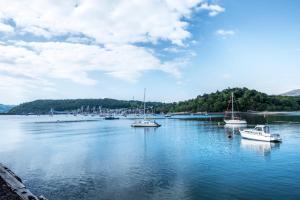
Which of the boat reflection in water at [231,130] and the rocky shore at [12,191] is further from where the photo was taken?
the boat reflection in water at [231,130]

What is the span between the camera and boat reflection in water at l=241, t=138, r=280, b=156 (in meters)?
61.3

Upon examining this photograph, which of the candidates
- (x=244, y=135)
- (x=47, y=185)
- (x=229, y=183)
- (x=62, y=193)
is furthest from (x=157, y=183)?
(x=244, y=135)

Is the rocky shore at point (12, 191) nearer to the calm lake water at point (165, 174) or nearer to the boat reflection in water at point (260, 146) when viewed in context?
the calm lake water at point (165, 174)

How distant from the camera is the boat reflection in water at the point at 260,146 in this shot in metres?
61.3

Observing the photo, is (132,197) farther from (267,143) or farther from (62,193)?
(267,143)

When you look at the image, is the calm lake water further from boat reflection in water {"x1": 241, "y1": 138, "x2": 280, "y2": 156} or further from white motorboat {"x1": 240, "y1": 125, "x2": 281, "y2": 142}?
white motorboat {"x1": 240, "y1": 125, "x2": 281, "y2": 142}

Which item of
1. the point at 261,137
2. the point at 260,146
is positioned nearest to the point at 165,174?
the point at 260,146

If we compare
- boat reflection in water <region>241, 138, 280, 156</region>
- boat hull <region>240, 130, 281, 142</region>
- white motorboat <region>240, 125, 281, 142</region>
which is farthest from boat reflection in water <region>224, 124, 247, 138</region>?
boat reflection in water <region>241, 138, 280, 156</region>

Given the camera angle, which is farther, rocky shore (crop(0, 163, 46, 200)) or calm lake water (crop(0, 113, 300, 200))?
calm lake water (crop(0, 113, 300, 200))

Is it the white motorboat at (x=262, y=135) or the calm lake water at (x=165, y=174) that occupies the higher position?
the white motorboat at (x=262, y=135)

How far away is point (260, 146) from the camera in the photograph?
68.6 m

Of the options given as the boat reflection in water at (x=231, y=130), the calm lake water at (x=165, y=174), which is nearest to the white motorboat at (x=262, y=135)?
the boat reflection in water at (x=231, y=130)

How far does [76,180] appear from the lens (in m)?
38.8

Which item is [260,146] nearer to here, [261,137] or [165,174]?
[261,137]
